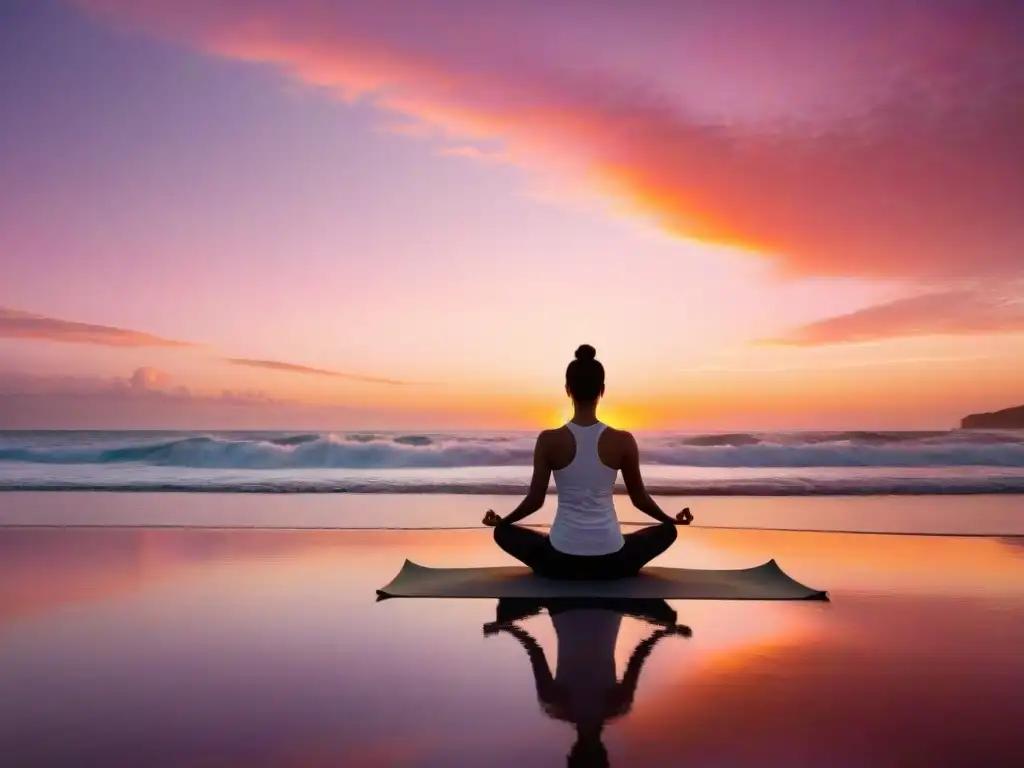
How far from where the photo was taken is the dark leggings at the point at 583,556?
4273 mm

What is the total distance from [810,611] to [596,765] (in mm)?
2127

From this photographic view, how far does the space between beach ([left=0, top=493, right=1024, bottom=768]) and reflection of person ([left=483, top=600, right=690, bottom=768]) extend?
5cm

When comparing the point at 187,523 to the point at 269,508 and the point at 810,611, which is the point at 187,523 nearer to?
the point at 269,508

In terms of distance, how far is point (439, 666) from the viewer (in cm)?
285

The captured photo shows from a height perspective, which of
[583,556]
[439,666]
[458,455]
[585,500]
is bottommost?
[439,666]

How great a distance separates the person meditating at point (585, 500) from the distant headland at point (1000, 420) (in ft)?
110

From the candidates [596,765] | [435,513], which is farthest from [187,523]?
[596,765]

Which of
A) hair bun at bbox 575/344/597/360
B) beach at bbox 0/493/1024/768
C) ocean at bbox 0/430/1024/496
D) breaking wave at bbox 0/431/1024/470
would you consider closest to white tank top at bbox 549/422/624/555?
hair bun at bbox 575/344/597/360

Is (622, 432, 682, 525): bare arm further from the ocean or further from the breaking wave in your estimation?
the breaking wave

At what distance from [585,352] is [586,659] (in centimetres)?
163

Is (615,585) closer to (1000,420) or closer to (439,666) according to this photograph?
(439,666)

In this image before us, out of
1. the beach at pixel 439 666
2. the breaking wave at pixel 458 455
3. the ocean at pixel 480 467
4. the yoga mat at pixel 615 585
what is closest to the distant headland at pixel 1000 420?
the ocean at pixel 480 467

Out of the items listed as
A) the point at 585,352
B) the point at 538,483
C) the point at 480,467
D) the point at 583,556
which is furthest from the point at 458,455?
the point at 585,352

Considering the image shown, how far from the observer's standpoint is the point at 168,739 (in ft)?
7.07
